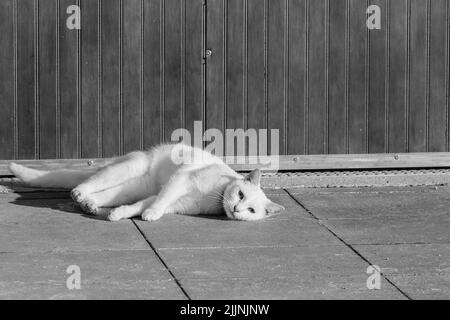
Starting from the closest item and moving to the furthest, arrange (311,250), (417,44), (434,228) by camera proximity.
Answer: (311,250)
(434,228)
(417,44)

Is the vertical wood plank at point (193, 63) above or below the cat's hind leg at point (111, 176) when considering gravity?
above

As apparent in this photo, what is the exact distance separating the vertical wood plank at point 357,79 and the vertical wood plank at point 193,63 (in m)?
1.23

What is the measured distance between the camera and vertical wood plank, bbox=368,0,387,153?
868 centimetres

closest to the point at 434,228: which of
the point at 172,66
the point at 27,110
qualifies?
the point at 172,66

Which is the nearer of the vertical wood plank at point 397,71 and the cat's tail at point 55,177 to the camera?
the cat's tail at point 55,177

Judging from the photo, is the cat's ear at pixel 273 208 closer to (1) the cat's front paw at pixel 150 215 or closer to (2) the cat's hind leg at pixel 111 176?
(1) the cat's front paw at pixel 150 215

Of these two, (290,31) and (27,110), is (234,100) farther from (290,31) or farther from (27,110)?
(27,110)

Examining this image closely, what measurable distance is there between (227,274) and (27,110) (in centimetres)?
286

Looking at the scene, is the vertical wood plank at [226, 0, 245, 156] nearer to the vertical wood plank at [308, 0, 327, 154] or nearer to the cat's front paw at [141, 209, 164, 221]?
the vertical wood plank at [308, 0, 327, 154]

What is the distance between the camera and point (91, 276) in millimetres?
5898

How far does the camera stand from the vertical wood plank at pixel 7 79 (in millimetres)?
8117

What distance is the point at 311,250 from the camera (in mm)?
6641

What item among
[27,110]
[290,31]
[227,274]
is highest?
[290,31]

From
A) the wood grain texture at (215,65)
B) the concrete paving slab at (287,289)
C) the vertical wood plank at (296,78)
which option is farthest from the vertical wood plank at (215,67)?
the concrete paving slab at (287,289)
